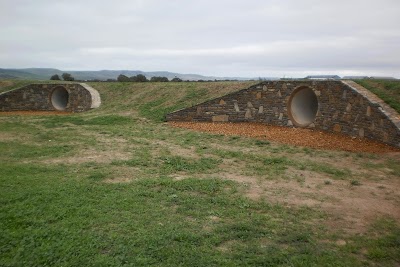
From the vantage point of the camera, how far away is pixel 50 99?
999 inches

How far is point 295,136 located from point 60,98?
21.4 meters

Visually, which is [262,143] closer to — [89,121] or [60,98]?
[89,121]

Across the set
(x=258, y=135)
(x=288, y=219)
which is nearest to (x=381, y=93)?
(x=258, y=135)

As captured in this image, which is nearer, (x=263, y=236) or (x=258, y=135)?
(x=263, y=236)

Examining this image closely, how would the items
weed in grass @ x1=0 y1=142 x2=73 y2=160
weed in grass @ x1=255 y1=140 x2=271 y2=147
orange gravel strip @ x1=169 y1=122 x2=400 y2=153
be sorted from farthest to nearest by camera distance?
weed in grass @ x1=255 y1=140 x2=271 y2=147 → orange gravel strip @ x1=169 y1=122 x2=400 y2=153 → weed in grass @ x1=0 y1=142 x2=73 y2=160

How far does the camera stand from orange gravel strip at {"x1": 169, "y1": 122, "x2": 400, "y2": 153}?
10.9 m

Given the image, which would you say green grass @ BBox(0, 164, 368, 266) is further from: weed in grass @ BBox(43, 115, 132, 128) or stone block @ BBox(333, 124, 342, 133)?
weed in grass @ BBox(43, 115, 132, 128)

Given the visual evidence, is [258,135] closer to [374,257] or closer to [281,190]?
[281,190]

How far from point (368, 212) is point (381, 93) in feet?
26.8

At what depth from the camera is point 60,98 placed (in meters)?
26.8

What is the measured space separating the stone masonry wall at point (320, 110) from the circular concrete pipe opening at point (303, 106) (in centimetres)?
28

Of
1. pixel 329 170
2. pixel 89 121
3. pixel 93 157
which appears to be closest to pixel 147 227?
pixel 93 157

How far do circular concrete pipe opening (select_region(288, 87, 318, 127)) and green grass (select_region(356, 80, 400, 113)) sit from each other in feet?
7.59

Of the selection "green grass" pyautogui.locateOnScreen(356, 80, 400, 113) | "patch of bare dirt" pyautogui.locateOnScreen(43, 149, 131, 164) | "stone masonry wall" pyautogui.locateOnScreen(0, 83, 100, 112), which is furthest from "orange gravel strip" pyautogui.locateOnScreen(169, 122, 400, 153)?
"stone masonry wall" pyautogui.locateOnScreen(0, 83, 100, 112)
